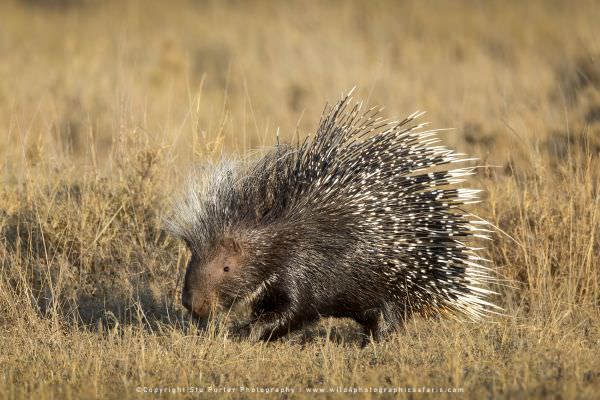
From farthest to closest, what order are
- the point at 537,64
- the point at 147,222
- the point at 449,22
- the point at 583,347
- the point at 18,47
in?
the point at 449,22 < the point at 18,47 < the point at 537,64 < the point at 147,222 < the point at 583,347

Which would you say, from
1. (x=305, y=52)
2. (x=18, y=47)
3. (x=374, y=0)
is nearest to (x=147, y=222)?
(x=305, y=52)

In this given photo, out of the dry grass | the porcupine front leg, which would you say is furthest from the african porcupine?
the dry grass

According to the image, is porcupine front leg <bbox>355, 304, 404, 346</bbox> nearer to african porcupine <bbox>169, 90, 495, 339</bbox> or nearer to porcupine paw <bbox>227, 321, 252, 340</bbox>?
african porcupine <bbox>169, 90, 495, 339</bbox>

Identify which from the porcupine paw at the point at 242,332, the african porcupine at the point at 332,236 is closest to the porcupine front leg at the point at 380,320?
the african porcupine at the point at 332,236

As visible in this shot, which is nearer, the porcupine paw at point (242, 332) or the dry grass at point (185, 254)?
the dry grass at point (185, 254)

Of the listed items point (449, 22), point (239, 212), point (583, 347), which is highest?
point (449, 22)

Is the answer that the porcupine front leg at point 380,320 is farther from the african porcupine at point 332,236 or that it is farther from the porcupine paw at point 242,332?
the porcupine paw at point 242,332

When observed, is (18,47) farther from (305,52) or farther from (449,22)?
(449,22)

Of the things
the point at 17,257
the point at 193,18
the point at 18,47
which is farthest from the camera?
the point at 193,18

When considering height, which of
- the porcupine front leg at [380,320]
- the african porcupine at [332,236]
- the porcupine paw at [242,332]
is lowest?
the porcupine paw at [242,332]

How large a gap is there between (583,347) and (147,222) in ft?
10.1

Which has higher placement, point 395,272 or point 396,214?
point 396,214

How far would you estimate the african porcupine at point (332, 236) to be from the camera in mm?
5000

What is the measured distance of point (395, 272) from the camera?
5.05m
